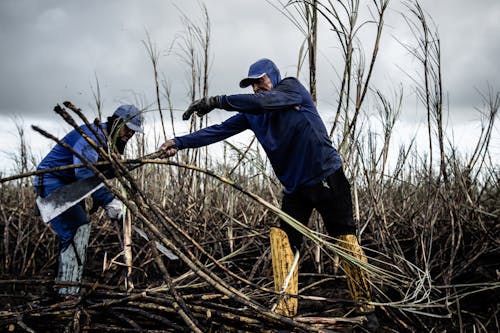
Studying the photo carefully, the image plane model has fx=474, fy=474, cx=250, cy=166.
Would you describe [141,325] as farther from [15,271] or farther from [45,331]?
[15,271]

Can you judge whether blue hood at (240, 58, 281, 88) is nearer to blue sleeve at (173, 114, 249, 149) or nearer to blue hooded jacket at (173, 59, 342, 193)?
blue hooded jacket at (173, 59, 342, 193)

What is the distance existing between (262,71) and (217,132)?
0.50 m

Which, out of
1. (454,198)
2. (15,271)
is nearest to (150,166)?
(15,271)

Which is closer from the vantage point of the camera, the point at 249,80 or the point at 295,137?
the point at 295,137

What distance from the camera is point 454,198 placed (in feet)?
9.39

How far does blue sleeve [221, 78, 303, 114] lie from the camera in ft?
6.98

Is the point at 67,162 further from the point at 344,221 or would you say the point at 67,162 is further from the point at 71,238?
the point at 344,221

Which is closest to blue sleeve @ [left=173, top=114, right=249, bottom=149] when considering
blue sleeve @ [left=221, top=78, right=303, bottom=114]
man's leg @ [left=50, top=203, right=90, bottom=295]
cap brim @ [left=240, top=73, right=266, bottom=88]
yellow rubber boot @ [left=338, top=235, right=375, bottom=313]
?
cap brim @ [left=240, top=73, right=266, bottom=88]

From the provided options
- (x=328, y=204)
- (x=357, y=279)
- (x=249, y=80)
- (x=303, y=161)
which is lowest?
(x=357, y=279)

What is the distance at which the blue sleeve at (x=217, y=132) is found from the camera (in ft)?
9.04

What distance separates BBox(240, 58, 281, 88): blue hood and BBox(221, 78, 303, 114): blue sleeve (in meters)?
0.17

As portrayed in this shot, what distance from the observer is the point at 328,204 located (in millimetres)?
2375

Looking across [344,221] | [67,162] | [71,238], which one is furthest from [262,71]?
[71,238]

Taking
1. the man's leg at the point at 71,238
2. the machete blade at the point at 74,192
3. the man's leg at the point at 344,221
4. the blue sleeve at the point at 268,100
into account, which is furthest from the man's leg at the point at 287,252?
the man's leg at the point at 71,238
